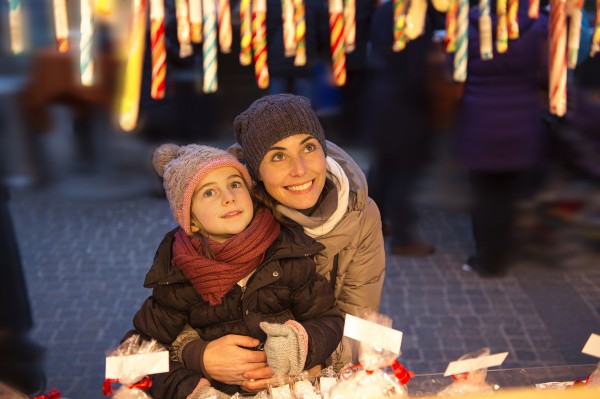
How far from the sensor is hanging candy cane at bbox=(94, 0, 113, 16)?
131 cm

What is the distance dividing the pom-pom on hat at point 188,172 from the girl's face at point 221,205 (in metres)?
0.02

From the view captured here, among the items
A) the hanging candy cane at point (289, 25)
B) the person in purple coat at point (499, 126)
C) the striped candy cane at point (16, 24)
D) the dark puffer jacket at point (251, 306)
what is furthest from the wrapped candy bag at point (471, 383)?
the person in purple coat at point (499, 126)

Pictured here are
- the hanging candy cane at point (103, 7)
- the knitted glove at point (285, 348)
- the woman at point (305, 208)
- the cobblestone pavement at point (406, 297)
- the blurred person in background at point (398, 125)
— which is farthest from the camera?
the blurred person in background at point (398, 125)

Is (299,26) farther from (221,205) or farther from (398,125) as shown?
(398,125)

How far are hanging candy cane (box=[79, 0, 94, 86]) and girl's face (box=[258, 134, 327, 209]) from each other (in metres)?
0.70

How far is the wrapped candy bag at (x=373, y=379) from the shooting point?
1.60 metres

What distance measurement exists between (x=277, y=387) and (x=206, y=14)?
3.19 ft

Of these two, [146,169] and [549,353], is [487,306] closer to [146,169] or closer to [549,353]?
[549,353]

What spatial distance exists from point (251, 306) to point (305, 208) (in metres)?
0.33

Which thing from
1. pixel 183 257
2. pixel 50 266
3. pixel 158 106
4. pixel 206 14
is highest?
pixel 206 14

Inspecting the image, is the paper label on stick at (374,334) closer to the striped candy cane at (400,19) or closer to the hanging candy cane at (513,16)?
the striped candy cane at (400,19)

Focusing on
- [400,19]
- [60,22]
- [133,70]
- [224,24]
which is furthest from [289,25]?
[60,22]

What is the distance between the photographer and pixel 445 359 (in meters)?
3.39

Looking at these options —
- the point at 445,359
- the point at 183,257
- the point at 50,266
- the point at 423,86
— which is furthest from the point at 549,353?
the point at 50,266
